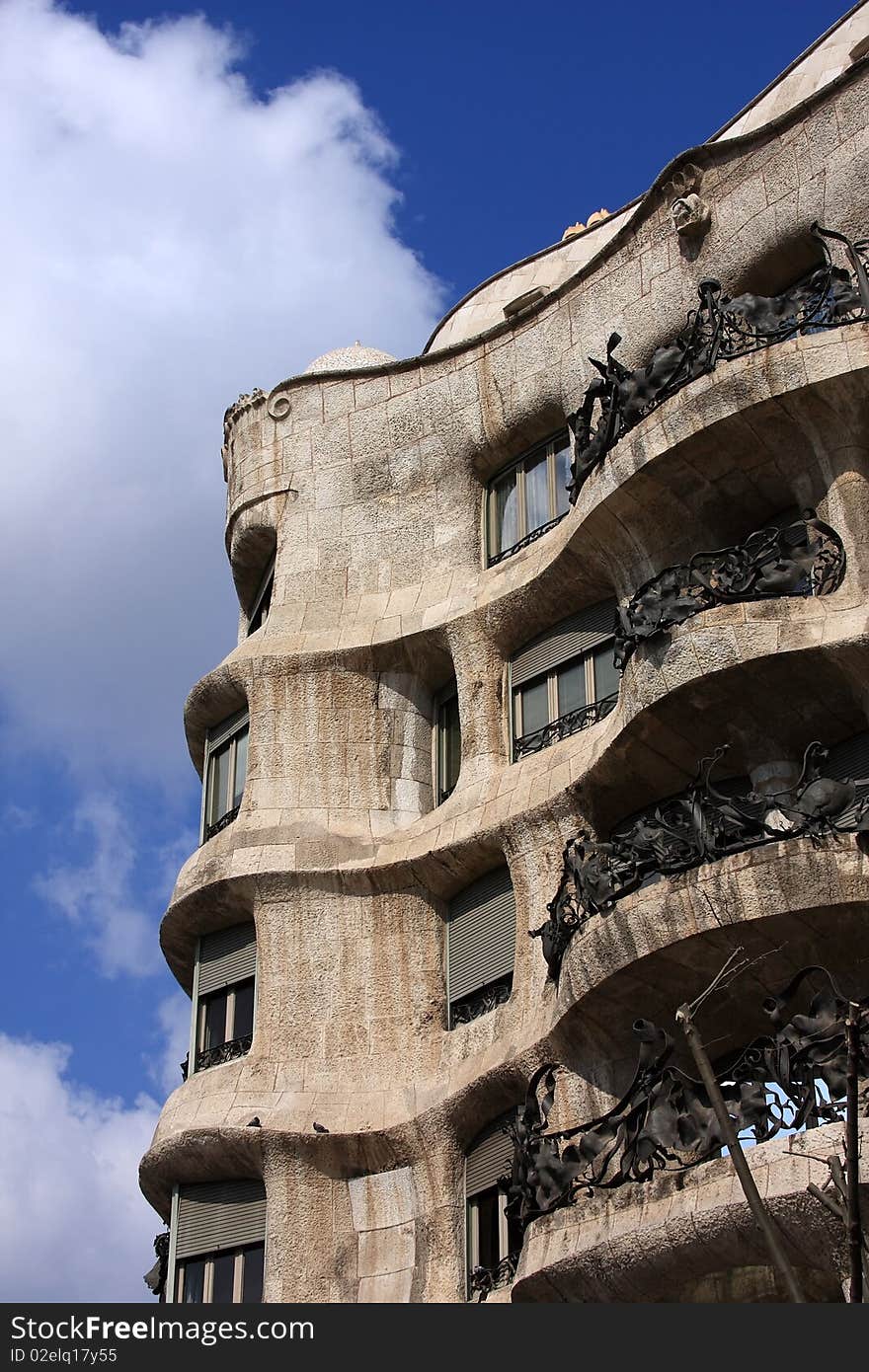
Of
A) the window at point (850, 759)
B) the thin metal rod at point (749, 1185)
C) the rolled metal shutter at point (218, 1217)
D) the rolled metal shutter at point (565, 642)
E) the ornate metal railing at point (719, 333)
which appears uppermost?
the ornate metal railing at point (719, 333)

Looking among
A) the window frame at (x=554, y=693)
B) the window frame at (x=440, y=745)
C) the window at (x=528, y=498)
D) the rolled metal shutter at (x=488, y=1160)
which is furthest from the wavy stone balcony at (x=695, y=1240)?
the window at (x=528, y=498)

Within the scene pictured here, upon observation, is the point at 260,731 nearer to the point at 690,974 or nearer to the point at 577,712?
the point at 577,712

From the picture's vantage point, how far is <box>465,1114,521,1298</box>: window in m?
19.8

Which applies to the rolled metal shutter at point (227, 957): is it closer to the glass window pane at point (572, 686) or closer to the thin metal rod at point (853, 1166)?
the glass window pane at point (572, 686)

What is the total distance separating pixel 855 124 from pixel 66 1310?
566 inches

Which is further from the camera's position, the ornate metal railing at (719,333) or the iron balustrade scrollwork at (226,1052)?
the iron balustrade scrollwork at (226,1052)

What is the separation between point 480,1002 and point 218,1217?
3.55 metres

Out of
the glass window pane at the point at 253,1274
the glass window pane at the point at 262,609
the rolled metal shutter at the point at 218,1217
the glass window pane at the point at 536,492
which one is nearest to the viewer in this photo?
the glass window pane at the point at 253,1274

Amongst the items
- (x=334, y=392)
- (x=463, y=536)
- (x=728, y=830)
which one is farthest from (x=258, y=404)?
(x=728, y=830)

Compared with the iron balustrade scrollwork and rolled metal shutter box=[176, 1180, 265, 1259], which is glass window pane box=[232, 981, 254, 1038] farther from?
rolled metal shutter box=[176, 1180, 265, 1259]

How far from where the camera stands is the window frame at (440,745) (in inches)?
934

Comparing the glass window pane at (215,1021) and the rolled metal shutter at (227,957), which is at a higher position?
the rolled metal shutter at (227,957)

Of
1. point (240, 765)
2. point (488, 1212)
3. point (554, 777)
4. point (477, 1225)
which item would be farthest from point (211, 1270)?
point (554, 777)

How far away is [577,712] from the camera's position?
22156 mm
